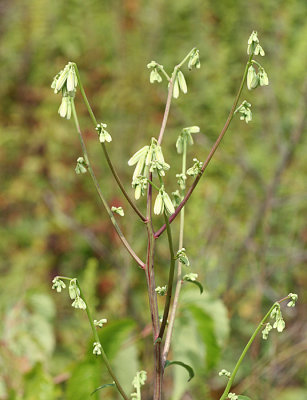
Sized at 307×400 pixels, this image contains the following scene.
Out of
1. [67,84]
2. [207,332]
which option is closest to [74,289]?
[67,84]

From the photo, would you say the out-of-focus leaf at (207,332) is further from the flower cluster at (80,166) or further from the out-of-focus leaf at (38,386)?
the flower cluster at (80,166)

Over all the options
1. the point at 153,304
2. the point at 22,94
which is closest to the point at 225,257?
the point at 153,304

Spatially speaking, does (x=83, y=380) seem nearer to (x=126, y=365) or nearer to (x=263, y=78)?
(x=126, y=365)

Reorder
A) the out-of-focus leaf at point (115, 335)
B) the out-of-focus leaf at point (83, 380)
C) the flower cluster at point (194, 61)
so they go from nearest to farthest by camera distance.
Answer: the flower cluster at point (194, 61) → the out-of-focus leaf at point (83, 380) → the out-of-focus leaf at point (115, 335)

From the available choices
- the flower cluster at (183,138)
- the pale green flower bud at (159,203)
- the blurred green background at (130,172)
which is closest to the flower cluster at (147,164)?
the pale green flower bud at (159,203)

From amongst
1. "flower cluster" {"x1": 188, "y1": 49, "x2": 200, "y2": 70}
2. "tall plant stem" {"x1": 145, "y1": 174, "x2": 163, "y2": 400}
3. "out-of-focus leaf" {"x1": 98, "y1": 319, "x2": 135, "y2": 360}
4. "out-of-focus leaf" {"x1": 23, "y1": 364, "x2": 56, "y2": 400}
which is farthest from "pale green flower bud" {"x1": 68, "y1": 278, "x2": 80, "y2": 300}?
"out-of-focus leaf" {"x1": 23, "y1": 364, "x2": 56, "y2": 400}

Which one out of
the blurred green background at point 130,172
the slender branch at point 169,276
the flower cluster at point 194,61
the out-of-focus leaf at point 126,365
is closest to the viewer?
the slender branch at point 169,276
